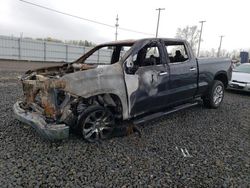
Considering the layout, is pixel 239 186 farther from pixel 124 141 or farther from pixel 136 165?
pixel 124 141

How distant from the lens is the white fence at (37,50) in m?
23.0

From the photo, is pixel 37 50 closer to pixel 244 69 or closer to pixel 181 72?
pixel 244 69

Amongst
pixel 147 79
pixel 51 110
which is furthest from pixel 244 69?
pixel 51 110

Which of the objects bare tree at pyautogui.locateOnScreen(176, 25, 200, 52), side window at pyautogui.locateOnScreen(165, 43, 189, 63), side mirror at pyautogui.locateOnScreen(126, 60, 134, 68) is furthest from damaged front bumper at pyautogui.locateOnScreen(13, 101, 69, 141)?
bare tree at pyautogui.locateOnScreen(176, 25, 200, 52)

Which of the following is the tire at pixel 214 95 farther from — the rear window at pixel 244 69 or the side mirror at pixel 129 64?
the rear window at pixel 244 69

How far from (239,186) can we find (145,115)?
2305 mm

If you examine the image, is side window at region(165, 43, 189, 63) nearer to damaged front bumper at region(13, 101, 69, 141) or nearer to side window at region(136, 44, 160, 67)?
side window at region(136, 44, 160, 67)

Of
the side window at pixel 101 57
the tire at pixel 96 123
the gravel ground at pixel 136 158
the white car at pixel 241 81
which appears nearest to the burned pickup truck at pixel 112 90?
the tire at pixel 96 123

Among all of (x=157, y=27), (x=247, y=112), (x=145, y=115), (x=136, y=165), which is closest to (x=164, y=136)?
(x=145, y=115)

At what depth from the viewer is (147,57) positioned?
4527 mm

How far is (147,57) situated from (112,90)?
1324 millimetres

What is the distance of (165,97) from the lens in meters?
4.47

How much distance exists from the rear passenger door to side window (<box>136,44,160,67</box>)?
27cm

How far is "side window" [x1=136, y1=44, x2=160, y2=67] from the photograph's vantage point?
431 centimetres
